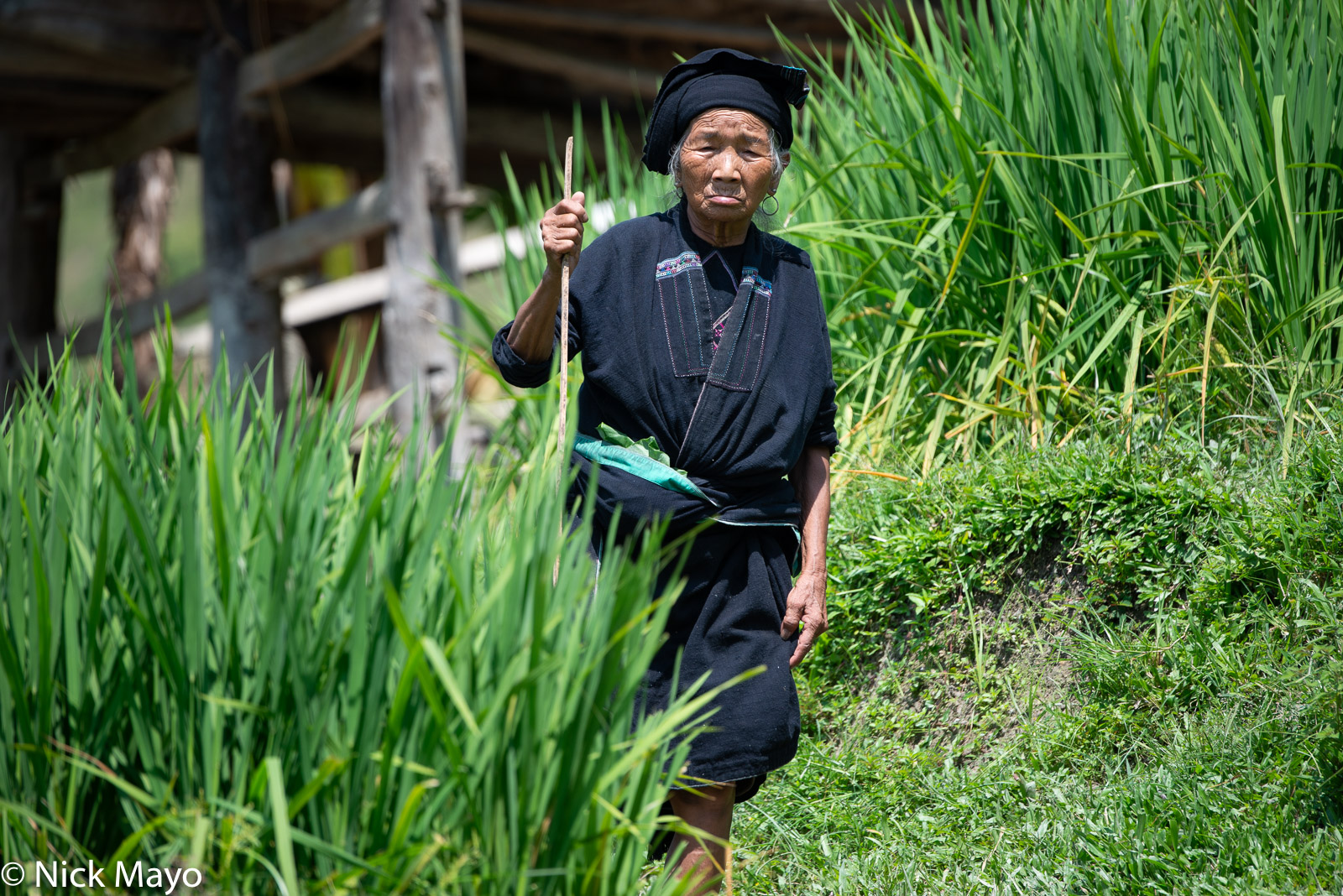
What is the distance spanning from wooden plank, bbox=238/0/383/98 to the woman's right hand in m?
4.10

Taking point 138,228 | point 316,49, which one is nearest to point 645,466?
point 316,49

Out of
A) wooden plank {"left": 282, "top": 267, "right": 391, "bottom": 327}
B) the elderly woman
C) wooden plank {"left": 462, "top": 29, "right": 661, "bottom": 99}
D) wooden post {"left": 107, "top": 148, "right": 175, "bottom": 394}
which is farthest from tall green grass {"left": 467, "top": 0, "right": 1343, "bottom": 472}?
wooden post {"left": 107, "top": 148, "right": 175, "bottom": 394}

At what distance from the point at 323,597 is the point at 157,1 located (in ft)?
18.6

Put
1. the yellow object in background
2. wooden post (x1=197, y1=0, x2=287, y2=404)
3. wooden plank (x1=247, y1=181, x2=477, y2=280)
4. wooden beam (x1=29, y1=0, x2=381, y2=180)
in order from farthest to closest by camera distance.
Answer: the yellow object in background → wooden post (x1=197, y1=0, x2=287, y2=404) → wooden beam (x1=29, y1=0, x2=381, y2=180) → wooden plank (x1=247, y1=181, x2=477, y2=280)

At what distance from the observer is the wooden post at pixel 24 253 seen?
301 inches

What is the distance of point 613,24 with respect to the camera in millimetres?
6469

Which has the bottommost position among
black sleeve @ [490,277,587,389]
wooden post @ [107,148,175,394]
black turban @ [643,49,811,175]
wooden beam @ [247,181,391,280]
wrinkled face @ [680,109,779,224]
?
black sleeve @ [490,277,587,389]

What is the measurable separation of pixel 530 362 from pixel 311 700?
0.83 metres

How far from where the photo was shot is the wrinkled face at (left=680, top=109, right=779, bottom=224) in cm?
203

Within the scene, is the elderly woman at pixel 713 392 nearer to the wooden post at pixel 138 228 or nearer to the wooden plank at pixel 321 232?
the wooden plank at pixel 321 232

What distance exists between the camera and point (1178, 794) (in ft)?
7.34

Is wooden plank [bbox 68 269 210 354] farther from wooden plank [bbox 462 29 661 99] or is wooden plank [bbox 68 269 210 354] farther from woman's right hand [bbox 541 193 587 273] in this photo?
woman's right hand [bbox 541 193 587 273]

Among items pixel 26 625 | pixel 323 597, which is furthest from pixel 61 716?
pixel 323 597

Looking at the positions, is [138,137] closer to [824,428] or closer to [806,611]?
[824,428]
